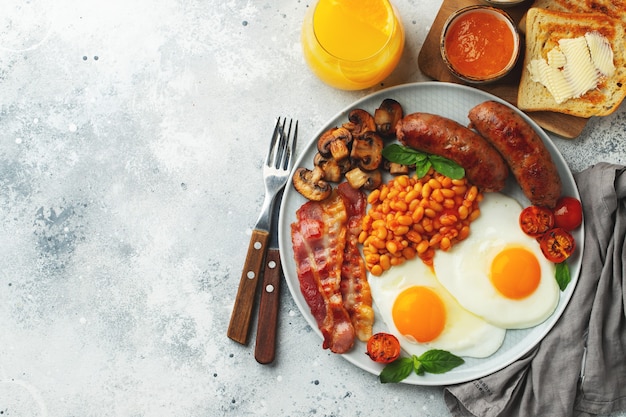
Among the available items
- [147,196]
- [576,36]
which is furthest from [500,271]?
[147,196]

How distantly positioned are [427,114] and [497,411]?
1.45 metres

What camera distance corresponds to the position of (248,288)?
10.2 ft

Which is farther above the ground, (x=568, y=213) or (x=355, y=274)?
(x=568, y=213)

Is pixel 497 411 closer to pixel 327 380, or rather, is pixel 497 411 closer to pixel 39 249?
pixel 327 380

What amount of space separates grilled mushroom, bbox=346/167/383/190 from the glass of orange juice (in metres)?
0.46

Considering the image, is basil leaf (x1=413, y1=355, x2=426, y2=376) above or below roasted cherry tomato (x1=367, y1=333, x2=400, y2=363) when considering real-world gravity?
below

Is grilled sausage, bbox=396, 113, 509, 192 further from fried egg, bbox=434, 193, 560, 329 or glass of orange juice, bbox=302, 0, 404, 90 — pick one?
glass of orange juice, bbox=302, 0, 404, 90

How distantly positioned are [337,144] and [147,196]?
1062 millimetres

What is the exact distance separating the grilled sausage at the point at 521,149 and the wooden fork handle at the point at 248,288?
1.19 meters

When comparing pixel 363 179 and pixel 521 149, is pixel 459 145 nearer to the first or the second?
pixel 521 149

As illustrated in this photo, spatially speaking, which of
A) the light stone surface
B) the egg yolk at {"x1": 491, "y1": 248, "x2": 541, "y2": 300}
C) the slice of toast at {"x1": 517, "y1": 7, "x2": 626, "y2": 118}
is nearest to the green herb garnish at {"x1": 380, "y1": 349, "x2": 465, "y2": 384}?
the light stone surface

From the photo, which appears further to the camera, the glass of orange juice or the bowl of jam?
the bowl of jam

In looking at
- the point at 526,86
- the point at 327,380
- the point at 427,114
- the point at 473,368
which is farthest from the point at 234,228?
the point at 526,86

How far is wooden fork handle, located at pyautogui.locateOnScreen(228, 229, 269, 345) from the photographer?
3094 millimetres
